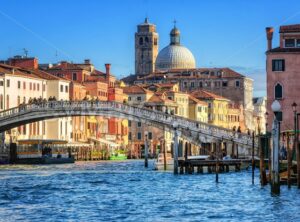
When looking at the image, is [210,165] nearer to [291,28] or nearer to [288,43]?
[288,43]

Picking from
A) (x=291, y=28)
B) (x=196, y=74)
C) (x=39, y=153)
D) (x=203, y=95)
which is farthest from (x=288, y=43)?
(x=196, y=74)

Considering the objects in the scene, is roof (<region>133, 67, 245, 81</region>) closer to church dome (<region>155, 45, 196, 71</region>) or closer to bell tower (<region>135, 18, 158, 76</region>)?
church dome (<region>155, 45, 196, 71</region>)

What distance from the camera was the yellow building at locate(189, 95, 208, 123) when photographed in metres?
91.9

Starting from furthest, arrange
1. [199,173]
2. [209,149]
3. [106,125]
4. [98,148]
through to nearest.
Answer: [106,125], [98,148], [209,149], [199,173]

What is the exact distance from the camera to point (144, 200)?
1023 inches

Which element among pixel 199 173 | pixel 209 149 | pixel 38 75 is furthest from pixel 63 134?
pixel 199 173

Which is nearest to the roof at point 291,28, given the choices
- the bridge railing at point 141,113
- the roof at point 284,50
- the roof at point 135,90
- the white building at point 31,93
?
the roof at point 284,50

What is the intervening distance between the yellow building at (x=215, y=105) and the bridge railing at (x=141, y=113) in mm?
46133

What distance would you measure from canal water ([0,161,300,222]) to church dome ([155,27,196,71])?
76.6 meters

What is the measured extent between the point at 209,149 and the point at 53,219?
2533cm

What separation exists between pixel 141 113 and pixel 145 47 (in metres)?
77.0

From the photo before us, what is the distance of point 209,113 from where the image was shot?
95.8 meters

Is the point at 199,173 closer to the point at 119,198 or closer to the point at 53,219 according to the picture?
the point at 119,198

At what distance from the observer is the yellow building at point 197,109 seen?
302ft
